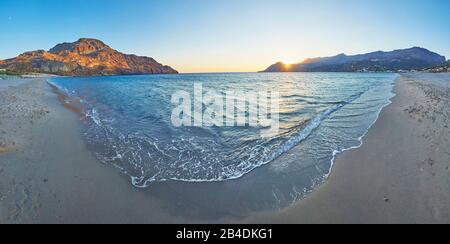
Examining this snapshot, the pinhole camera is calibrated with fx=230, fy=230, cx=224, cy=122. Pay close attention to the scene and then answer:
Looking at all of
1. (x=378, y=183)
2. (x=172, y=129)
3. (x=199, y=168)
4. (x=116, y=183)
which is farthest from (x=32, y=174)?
(x=378, y=183)

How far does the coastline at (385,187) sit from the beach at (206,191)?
2 centimetres

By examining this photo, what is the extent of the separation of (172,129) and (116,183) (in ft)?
24.5

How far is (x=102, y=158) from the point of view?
33.5ft

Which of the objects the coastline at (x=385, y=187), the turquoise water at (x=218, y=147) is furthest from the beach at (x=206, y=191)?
the turquoise water at (x=218, y=147)

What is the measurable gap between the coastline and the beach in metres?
0.02

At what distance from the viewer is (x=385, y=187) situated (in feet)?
23.6

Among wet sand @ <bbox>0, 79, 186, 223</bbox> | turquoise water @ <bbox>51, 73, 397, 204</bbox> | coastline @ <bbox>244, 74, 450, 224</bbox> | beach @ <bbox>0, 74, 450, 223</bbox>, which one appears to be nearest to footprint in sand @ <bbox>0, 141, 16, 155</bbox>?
beach @ <bbox>0, 74, 450, 223</bbox>

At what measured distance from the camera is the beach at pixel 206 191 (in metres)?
6.04

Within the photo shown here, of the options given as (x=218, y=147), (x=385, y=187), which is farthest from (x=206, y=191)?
(x=385, y=187)

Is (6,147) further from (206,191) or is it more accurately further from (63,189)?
(206,191)

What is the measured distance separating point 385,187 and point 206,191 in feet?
18.5

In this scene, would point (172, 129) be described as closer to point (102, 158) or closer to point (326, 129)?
point (102, 158)

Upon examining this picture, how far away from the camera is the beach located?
604 cm

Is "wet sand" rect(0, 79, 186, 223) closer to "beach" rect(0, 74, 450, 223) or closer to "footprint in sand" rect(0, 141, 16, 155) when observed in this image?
"beach" rect(0, 74, 450, 223)
